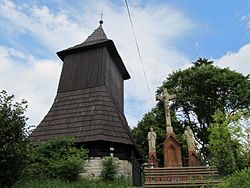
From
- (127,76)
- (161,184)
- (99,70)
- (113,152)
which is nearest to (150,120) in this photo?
(127,76)

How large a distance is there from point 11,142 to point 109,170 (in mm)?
5249

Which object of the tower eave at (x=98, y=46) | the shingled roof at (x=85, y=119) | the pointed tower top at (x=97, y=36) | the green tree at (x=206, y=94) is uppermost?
the pointed tower top at (x=97, y=36)

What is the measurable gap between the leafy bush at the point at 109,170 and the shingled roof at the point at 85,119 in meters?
1.02

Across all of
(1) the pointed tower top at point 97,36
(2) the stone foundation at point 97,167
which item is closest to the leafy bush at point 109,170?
(2) the stone foundation at point 97,167

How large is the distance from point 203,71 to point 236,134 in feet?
31.4

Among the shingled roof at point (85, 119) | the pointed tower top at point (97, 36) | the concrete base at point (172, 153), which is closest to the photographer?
the concrete base at point (172, 153)

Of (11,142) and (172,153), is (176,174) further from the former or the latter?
(11,142)

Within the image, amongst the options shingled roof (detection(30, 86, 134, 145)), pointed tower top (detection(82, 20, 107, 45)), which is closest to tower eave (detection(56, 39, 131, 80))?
pointed tower top (detection(82, 20, 107, 45))

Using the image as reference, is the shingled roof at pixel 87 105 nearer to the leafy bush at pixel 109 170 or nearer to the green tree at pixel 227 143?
the leafy bush at pixel 109 170

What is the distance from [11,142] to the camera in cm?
765

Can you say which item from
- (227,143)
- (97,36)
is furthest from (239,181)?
(97,36)

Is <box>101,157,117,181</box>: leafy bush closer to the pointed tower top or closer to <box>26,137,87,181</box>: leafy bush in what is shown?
<box>26,137,87,181</box>: leafy bush

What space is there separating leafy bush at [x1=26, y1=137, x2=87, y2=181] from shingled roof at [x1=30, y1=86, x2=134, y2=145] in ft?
3.03

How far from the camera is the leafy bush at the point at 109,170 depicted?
38.1 ft
